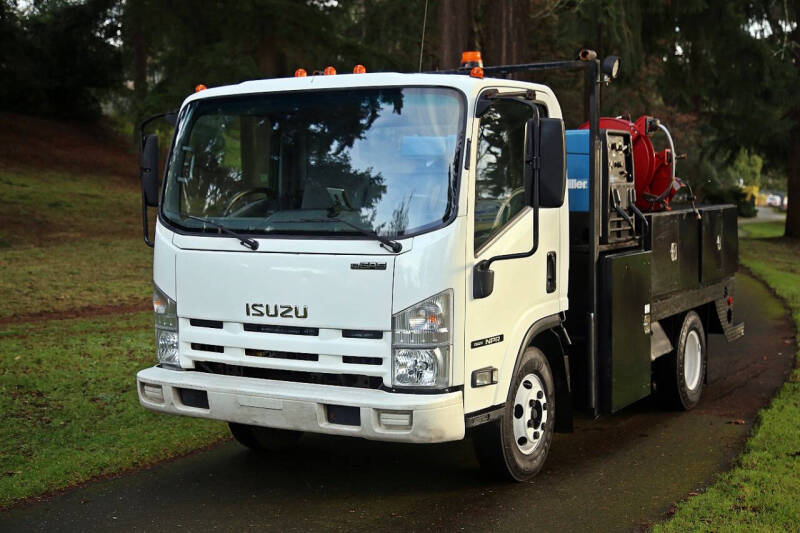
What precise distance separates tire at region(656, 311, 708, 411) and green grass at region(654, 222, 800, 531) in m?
0.65

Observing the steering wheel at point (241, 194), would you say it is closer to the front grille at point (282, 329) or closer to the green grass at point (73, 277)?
the front grille at point (282, 329)

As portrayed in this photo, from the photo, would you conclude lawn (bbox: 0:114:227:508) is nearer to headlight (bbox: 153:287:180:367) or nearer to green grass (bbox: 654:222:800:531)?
headlight (bbox: 153:287:180:367)

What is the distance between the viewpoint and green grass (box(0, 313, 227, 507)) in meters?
6.43

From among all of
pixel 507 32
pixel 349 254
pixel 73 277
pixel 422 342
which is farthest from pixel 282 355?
pixel 73 277

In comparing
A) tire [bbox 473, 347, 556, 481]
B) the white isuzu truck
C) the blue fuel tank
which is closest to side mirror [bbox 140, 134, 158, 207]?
the white isuzu truck

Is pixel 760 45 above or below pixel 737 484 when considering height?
above

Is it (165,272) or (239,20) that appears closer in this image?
(165,272)

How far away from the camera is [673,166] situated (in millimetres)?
8047

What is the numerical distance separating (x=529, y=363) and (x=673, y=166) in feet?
9.35

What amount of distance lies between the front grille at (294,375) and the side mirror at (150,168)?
116 centimetres

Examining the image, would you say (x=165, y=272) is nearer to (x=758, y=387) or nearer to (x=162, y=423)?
(x=162, y=423)

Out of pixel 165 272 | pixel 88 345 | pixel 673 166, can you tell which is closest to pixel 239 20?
pixel 88 345

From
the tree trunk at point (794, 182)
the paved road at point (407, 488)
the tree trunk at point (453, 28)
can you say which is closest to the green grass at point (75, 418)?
the paved road at point (407, 488)

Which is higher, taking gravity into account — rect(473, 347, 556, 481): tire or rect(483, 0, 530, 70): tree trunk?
rect(483, 0, 530, 70): tree trunk
